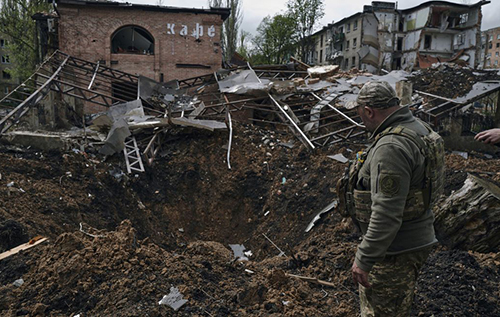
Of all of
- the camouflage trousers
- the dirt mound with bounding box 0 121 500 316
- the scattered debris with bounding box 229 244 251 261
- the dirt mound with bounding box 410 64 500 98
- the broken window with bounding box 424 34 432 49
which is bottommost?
the scattered debris with bounding box 229 244 251 261

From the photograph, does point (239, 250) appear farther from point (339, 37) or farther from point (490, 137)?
point (339, 37)

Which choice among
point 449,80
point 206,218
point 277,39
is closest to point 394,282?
point 206,218

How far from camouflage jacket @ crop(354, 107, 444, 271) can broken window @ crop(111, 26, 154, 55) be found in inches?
650

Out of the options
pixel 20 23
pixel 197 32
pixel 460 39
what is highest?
pixel 460 39

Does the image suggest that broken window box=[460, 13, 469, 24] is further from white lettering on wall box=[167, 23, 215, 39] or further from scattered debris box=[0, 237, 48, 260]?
scattered debris box=[0, 237, 48, 260]

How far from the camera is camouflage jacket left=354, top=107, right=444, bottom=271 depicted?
205 cm

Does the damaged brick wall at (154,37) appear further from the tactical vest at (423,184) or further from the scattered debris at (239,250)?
the tactical vest at (423,184)

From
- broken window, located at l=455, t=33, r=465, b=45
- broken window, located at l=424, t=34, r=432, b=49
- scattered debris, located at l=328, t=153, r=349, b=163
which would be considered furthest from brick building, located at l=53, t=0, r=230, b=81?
broken window, located at l=455, t=33, r=465, b=45

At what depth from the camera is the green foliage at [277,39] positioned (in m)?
33.6

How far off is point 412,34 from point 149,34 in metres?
29.2

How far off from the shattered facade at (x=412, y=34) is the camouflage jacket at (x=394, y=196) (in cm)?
3508

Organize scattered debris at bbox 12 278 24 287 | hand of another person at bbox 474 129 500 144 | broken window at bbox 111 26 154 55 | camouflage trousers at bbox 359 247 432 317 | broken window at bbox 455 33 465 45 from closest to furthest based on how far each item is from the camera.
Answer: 1. camouflage trousers at bbox 359 247 432 317
2. hand of another person at bbox 474 129 500 144
3. scattered debris at bbox 12 278 24 287
4. broken window at bbox 111 26 154 55
5. broken window at bbox 455 33 465 45

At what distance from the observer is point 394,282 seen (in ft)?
7.48

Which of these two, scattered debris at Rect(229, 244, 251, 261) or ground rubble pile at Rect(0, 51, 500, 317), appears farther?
scattered debris at Rect(229, 244, 251, 261)
